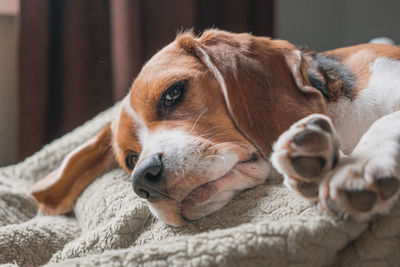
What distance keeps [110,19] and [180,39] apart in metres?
1.58

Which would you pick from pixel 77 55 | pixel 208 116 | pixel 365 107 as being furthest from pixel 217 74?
pixel 77 55

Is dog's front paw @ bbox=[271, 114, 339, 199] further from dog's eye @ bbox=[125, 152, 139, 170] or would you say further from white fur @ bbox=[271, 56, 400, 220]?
dog's eye @ bbox=[125, 152, 139, 170]

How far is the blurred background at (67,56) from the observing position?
2.71m

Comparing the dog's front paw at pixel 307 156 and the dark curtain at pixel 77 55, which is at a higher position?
the dog's front paw at pixel 307 156

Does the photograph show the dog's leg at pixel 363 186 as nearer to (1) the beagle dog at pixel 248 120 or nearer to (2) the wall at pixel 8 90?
(1) the beagle dog at pixel 248 120

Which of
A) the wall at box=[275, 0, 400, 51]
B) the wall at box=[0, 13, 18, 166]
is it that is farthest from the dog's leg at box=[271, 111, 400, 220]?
the wall at box=[275, 0, 400, 51]

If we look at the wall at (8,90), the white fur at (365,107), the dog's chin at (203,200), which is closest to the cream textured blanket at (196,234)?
the dog's chin at (203,200)

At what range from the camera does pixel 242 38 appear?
1.41 m

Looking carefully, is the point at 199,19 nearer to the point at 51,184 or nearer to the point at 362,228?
the point at 51,184

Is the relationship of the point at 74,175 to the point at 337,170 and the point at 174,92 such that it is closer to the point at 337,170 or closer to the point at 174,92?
the point at 174,92

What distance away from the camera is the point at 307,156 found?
2.77 ft

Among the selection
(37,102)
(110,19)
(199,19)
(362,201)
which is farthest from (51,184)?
(199,19)

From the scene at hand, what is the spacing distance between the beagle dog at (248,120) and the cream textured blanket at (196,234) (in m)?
0.06

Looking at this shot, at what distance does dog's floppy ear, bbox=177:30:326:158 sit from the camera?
3.97 feet
